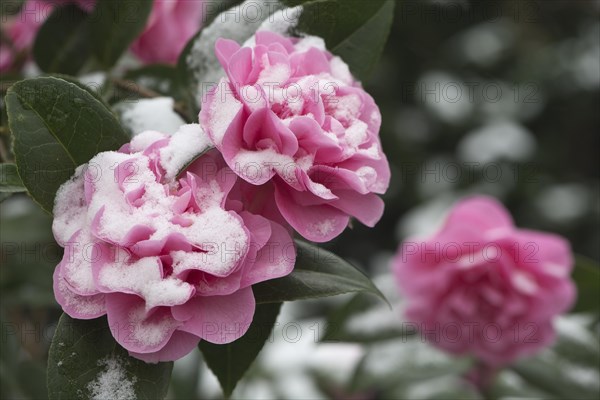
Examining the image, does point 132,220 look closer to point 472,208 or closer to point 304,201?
point 304,201

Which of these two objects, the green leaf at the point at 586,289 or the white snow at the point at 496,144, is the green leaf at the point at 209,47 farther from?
the white snow at the point at 496,144

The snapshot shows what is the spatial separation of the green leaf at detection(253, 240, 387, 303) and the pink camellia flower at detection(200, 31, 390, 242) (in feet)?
0.16

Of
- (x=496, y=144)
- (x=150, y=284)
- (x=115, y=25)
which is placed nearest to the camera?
(x=150, y=284)

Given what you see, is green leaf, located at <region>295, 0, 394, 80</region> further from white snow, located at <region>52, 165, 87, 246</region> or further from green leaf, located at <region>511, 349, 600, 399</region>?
green leaf, located at <region>511, 349, 600, 399</region>

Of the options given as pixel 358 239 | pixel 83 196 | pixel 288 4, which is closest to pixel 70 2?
pixel 288 4

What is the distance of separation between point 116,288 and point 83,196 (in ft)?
0.34

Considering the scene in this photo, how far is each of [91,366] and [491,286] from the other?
751mm

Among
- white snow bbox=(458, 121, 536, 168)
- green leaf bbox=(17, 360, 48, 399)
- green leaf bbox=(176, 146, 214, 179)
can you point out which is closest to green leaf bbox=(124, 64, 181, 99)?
green leaf bbox=(176, 146, 214, 179)

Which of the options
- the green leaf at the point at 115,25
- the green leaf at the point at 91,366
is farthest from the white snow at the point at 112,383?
the green leaf at the point at 115,25

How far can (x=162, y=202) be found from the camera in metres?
0.59

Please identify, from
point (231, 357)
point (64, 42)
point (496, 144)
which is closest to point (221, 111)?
point (231, 357)

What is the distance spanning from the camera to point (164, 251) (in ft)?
1.92

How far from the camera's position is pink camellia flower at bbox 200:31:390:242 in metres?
0.61

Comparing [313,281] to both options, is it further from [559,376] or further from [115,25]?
[559,376]
